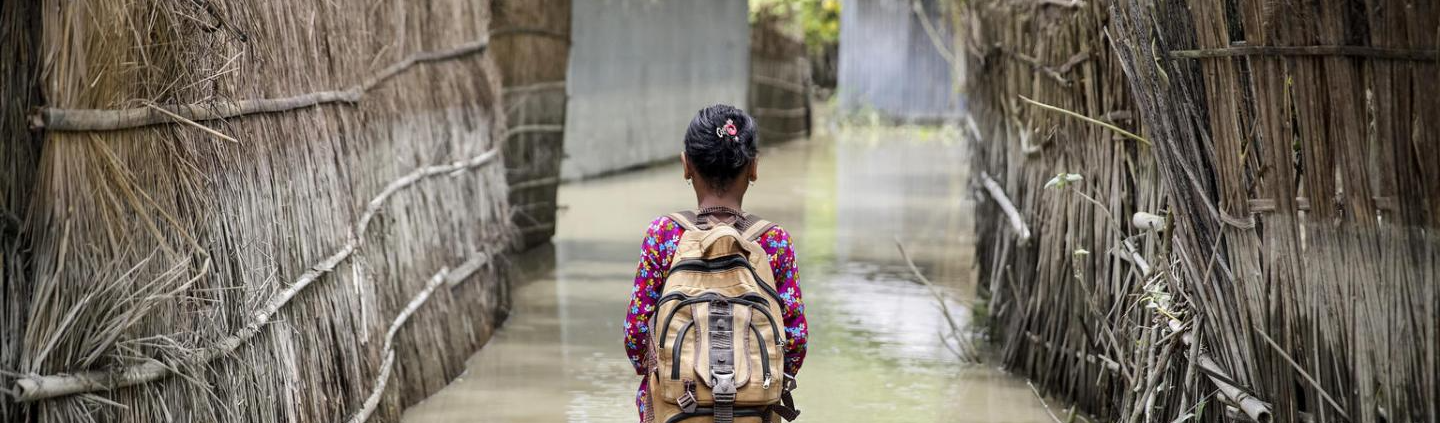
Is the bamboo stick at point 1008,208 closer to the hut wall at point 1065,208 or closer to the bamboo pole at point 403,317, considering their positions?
the hut wall at point 1065,208

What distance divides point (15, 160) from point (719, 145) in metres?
1.26

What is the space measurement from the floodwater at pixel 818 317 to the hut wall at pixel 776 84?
5.85 meters

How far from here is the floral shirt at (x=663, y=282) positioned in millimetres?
2924

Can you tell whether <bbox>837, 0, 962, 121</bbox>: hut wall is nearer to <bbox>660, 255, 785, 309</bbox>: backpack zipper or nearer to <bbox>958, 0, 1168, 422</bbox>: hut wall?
<bbox>958, 0, 1168, 422</bbox>: hut wall

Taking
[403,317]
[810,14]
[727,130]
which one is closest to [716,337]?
[727,130]

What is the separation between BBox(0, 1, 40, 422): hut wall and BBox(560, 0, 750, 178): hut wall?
29.3ft

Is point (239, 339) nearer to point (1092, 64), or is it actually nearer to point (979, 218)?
point (1092, 64)

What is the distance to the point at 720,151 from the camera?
2.87 metres

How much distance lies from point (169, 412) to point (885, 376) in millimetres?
3196

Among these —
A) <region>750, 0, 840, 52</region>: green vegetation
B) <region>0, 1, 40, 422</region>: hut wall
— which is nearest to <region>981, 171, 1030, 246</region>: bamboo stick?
<region>0, 1, 40, 422</region>: hut wall

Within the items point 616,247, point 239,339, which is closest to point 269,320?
point 239,339

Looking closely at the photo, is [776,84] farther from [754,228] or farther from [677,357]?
[677,357]

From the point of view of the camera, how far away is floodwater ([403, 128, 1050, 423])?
529 centimetres

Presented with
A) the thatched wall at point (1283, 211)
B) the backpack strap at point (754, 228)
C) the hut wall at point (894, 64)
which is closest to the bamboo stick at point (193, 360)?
the backpack strap at point (754, 228)
